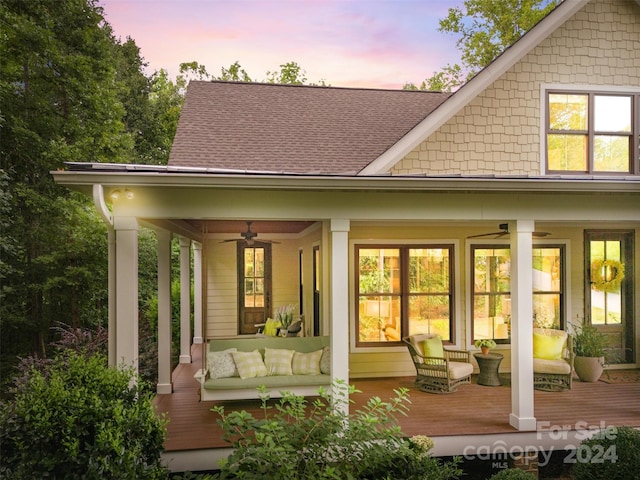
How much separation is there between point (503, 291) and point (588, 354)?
1.79 meters

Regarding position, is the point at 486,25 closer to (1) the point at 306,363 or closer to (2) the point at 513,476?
(1) the point at 306,363

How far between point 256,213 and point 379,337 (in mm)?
4507

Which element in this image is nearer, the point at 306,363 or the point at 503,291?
the point at 306,363

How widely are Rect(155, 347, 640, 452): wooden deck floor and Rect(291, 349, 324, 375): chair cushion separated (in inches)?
30.7

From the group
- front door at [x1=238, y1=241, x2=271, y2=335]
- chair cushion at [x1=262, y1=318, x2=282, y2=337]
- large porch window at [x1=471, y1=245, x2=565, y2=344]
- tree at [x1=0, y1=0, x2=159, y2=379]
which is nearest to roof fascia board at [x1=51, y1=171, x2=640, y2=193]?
large porch window at [x1=471, y1=245, x2=565, y2=344]

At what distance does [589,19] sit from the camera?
27.7ft

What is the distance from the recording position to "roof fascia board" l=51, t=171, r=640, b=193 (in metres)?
5.06

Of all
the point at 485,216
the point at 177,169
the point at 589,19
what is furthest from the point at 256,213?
the point at 589,19

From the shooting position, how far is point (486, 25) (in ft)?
61.1

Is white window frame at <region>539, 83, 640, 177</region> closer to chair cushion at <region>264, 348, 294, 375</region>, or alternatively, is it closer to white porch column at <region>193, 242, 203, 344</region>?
chair cushion at <region>264, 348, 294, 375</region>

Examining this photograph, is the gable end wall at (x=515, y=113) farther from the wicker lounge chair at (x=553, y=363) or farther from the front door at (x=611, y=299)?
the wicker lounge chair at (x=553, y=363)

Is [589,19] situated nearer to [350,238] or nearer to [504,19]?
[350,238]

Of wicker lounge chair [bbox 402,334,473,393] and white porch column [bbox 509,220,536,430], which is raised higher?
white porch column [bbox 509,220,536,430]

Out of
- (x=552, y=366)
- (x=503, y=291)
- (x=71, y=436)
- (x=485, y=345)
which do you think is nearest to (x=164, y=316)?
(x=71, y=436)
